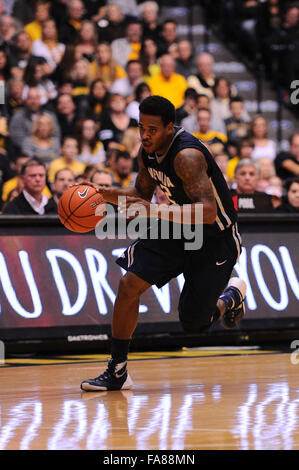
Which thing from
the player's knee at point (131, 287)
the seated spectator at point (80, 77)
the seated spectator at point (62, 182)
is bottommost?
the player's knee at point (131, 287)

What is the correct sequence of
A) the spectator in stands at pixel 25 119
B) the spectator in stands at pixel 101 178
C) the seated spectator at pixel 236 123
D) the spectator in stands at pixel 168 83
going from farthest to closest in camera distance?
1. the seated spectator at pixel 236 123
2. the spectator in stands at pixel 168 83
3. the spectator in stands at pixel 25 119
4. the spectator in stands at pixel 101 178

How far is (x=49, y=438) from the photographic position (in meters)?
4.77

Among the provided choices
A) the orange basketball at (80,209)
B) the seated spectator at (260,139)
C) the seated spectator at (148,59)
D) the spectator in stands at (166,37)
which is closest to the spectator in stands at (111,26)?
the seated spectator at (148,59)

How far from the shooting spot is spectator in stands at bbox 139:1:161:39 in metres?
14.3

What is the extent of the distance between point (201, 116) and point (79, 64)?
1.74m

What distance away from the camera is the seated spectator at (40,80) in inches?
484

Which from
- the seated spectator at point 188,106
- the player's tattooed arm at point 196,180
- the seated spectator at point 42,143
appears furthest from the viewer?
the seated spectator at point 188,106

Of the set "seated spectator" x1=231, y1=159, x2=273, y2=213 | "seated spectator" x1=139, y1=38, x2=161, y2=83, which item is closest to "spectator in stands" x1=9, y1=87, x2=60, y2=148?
"seated spectator" x1=139, y1=38, x2=161, y2=83

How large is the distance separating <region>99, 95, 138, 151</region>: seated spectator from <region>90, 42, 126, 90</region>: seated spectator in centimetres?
65

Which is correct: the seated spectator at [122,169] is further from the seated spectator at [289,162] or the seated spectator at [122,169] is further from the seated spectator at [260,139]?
the seated spectator at [260,139]

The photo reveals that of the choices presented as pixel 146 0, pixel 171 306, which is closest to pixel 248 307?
pixel 171 306

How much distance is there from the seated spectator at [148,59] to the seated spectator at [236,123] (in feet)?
3.88

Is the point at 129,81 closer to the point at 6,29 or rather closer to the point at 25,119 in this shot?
the point at 6,29
